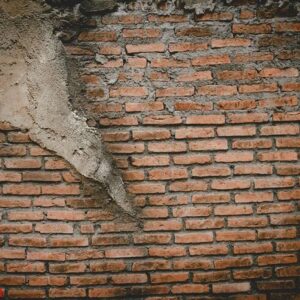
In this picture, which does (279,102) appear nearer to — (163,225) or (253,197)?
(253,197)

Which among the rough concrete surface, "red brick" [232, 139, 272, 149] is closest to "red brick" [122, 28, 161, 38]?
the rough concrete surface

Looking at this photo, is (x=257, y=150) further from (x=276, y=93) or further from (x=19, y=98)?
(x=19, y=98)

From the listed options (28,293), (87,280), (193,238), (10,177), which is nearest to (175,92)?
(193,238)

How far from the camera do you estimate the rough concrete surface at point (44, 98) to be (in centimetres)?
188

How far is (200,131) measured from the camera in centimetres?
192

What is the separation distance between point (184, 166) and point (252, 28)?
2.88ft

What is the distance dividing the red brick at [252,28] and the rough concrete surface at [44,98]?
1.00 meters

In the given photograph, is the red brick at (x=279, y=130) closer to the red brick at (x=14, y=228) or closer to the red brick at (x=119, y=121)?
the red brick at (x=119, y=121)

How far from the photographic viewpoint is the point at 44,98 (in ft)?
6.18

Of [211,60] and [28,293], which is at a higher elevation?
[211,60]

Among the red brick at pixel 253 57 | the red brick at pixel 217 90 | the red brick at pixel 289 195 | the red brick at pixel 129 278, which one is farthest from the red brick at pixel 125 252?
the red brick at pixel 253 57

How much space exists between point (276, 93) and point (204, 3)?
0.66 m

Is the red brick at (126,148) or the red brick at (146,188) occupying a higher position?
the red brick at (126,148)

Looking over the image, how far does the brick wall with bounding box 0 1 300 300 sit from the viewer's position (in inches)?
75.3
